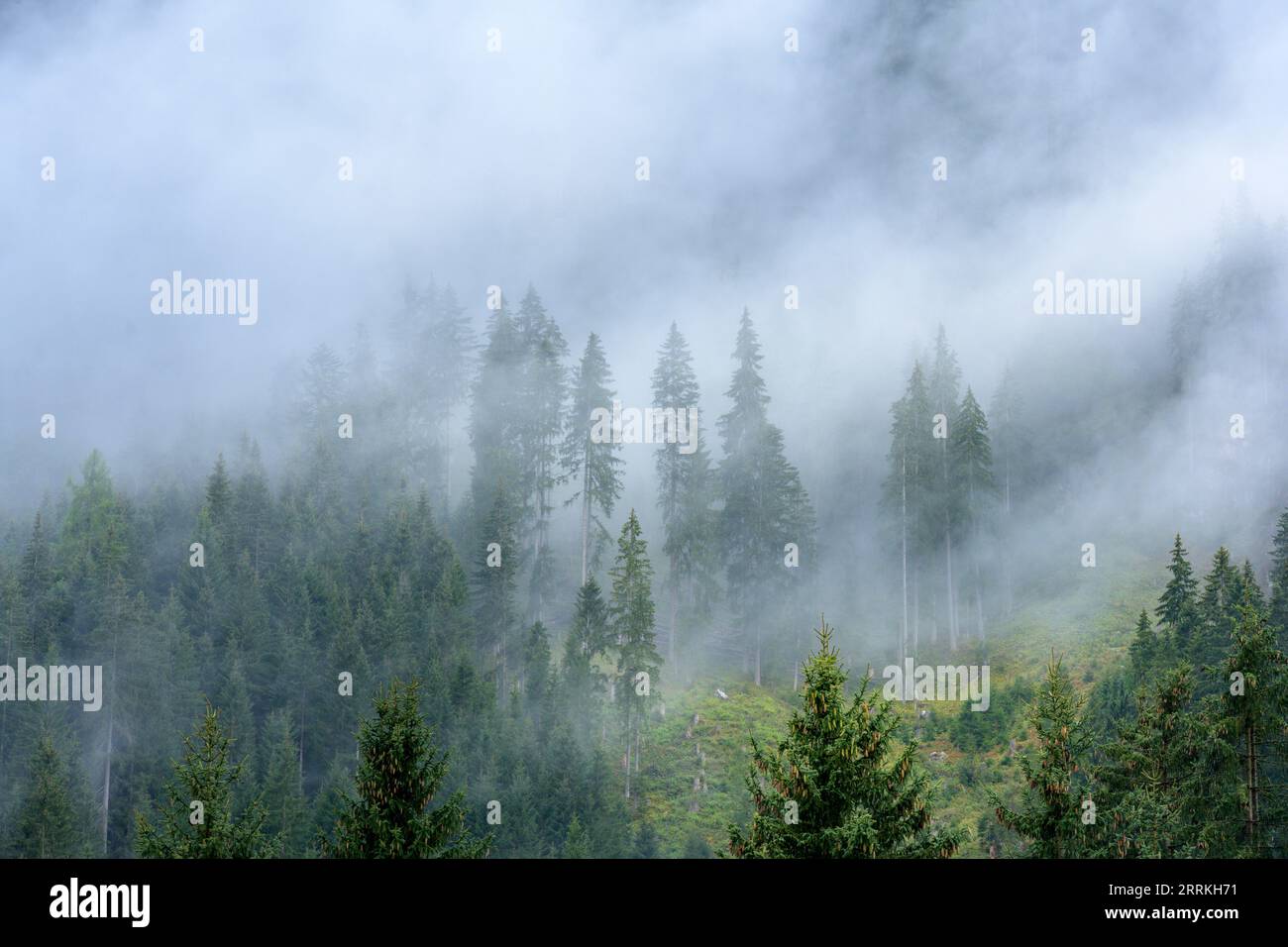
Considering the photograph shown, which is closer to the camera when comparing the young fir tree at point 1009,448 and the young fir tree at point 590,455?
the young fir tree at point 590,455

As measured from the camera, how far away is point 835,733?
2170 centimetres

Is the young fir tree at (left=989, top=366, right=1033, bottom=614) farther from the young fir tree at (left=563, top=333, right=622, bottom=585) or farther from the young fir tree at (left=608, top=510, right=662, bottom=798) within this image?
the young fir tree at (left=608, top=510, right=662, bottom=798)

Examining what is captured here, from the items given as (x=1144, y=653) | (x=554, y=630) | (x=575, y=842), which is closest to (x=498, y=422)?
(x=554, y=630)

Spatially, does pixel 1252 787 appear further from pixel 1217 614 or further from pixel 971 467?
pixel 971 467

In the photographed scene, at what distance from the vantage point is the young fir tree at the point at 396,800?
76.6 ft

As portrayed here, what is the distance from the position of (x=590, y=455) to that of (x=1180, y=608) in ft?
121

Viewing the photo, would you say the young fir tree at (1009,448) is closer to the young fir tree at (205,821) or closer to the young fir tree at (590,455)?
the young fir tree at (590,455)

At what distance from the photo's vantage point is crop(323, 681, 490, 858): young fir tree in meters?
23.4

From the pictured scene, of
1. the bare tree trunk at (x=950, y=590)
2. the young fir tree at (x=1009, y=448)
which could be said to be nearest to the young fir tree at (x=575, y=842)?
the bare tree trunk at (x=950, y=590)

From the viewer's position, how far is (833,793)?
2159cm

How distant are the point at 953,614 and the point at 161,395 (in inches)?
4084

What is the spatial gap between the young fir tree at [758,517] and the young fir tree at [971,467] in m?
10.3

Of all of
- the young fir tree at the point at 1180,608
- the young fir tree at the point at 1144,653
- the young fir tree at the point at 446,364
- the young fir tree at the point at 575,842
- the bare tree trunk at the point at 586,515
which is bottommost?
the young fir tree at the point at 575,842
